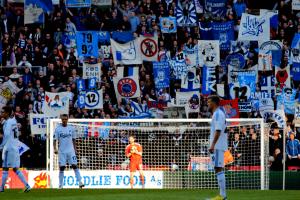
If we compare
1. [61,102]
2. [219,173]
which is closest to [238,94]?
[61,102]

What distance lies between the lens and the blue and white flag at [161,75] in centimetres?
3519

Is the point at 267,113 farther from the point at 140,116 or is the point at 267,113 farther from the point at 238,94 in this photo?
the point at 140,116

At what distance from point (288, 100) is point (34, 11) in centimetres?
990

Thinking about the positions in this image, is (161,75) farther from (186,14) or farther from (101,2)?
(101,2)

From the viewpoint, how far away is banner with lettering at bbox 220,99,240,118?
33.1 m

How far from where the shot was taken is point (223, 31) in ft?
118

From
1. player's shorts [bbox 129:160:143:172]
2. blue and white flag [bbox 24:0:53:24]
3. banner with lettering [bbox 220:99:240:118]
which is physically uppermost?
blue and white flag [bbox 24:0:53:24]

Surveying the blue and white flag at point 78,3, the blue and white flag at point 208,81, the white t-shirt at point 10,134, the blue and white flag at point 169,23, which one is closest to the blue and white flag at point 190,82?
the blue and white flag at point 208,81

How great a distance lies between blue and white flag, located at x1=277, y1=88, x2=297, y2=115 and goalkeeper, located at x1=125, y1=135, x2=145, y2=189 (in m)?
5.34

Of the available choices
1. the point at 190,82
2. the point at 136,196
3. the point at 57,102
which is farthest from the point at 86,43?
the point at 136,196

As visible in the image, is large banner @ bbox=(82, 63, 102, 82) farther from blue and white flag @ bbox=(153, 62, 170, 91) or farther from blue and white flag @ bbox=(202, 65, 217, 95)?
blue and white flag @ bbox=(202, 65, 217, 95)

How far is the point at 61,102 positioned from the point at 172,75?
4.35 metres

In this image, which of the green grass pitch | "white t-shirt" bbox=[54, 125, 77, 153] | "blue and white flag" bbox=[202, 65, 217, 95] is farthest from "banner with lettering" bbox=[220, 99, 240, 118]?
the green grass pitch

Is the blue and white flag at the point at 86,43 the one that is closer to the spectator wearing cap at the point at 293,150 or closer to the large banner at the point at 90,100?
the large banner at the point at 90,100
